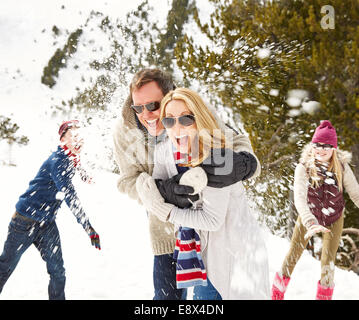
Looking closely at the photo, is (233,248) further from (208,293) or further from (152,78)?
(152,78)

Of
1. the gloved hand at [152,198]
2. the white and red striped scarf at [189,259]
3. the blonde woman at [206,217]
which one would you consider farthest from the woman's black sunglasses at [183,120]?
the gloved hand at [152,198]

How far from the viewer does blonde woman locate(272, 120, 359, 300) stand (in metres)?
2.49

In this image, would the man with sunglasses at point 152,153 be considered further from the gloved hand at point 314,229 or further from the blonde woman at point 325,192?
the blonde woman at point 325,192

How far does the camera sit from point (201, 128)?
1.32 metres

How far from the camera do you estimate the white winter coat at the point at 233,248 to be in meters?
1.34

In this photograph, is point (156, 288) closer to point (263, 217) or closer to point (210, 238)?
point (210, 238)

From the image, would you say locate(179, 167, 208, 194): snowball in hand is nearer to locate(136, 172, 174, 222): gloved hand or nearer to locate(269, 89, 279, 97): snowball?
locate(136, 172, 174, 222): gloved hand

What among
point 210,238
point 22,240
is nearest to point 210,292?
point 210,238

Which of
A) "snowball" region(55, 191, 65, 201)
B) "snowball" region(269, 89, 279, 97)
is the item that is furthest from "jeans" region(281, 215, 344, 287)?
"snowball" region(269, 89, 279, 97)

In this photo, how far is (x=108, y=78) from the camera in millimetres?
15469

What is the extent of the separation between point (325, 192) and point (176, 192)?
62.5 inches

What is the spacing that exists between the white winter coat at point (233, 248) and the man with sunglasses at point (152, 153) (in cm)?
8

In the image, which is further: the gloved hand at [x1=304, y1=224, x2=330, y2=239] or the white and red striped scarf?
the gloved hand at [x1=304, y1=224, x2=330, y2=239]
